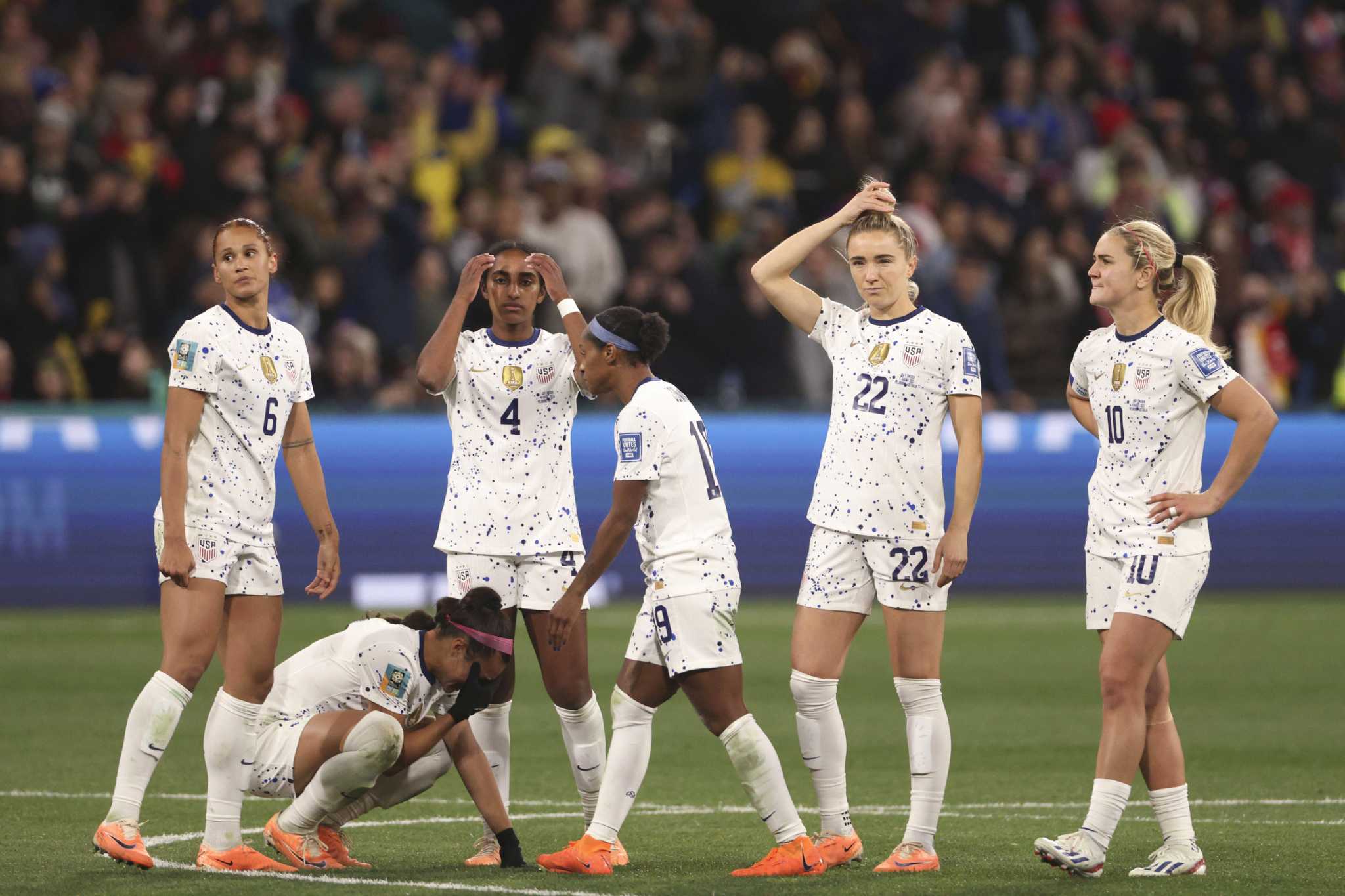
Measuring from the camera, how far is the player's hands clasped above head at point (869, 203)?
304 inches

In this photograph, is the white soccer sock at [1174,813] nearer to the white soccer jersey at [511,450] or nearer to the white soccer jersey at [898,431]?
the white soccer jersey at [898,431]

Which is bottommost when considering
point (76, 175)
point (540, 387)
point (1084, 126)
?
point (540, 387)

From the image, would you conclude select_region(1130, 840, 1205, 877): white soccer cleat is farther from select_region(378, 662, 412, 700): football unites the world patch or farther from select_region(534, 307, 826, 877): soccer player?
select_region(378, 662, 412, 700): football unites the world patch

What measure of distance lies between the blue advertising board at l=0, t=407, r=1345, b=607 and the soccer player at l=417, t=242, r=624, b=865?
7892 mm

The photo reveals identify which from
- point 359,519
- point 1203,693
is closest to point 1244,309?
point 1203,693

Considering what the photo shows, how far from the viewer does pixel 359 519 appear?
16.2 m

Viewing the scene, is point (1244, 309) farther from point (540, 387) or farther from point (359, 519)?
point (540, 387)

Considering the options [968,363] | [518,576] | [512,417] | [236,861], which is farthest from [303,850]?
[968,363]

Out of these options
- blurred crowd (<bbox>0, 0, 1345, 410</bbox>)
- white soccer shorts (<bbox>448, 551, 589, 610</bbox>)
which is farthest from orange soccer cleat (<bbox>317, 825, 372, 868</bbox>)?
blurred crowd (<bbox>0, 0, 1345, 410</bbox>)

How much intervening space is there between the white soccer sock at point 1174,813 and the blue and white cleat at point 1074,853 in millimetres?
392

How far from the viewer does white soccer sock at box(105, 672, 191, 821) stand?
744 cm

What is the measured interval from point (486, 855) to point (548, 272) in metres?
2.29

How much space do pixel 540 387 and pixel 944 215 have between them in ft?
39.6

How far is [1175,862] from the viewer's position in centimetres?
733
